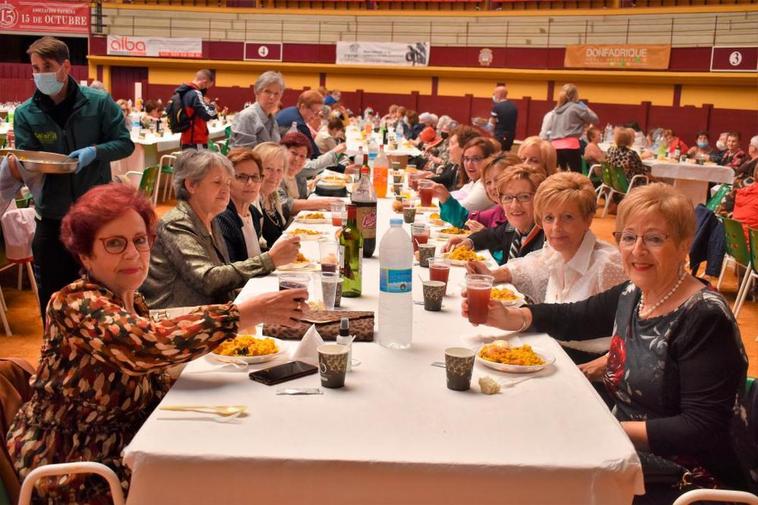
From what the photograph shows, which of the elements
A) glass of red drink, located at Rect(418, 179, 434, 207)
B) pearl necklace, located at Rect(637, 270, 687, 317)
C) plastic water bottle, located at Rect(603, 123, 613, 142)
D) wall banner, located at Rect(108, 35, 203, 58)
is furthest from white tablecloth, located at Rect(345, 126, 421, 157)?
wall banner, located at Rect(108, 35, 203, 58)

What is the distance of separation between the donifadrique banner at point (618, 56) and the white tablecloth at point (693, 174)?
5.80 m

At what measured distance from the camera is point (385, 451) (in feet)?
5.37

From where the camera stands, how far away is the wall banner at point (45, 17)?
69.4 feet

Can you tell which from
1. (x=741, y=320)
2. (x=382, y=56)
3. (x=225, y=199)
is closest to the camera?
(x=225, y=199)

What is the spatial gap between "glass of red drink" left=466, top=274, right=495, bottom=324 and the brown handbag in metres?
0.30

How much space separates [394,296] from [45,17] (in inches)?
863

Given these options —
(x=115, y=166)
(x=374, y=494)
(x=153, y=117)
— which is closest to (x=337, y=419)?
(x=374, y=494)

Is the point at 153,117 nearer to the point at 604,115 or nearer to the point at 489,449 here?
the point at 604,115

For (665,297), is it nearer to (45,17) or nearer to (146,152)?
(146,152)

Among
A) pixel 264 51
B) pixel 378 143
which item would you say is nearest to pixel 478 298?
pixel 378 143

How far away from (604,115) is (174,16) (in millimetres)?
10612

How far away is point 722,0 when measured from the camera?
1534 centimetres

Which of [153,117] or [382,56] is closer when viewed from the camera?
[153,117]

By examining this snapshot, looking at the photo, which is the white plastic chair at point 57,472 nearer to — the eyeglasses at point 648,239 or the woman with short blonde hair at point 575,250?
the eyeglasses at point 648,239
